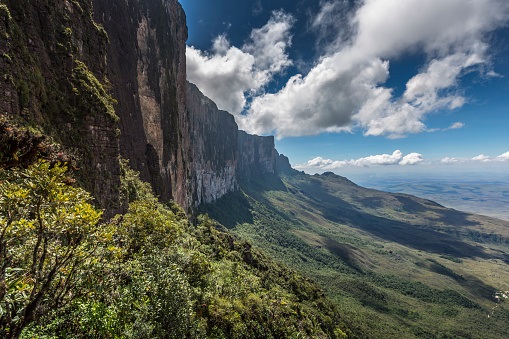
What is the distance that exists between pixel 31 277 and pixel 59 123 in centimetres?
2255

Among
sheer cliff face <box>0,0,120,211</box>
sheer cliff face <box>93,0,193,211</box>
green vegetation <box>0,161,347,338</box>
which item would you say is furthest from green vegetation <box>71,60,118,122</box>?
sheer cliff face <box>93,0,193,211</box>

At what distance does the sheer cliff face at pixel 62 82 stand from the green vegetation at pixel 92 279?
10755 millimetres

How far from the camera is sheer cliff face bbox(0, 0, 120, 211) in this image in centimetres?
2169

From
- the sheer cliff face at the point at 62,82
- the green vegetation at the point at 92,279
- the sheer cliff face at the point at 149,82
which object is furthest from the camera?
the sheer cliff face at the point at 149,82

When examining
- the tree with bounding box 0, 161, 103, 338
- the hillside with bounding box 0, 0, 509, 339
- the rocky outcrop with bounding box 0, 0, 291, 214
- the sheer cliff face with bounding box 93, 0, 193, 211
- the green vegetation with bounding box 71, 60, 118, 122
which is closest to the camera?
the tree with bounding box 0, 161, 103, 338

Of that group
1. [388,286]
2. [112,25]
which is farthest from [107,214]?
[388,286]

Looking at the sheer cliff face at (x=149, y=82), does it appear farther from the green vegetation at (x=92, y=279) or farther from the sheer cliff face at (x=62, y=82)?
the green vegetation at (x=92, y=279)

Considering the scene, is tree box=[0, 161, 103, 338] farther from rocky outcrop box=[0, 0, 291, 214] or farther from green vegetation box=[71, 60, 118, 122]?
green vegetation box=[71, 60, 118, 122]

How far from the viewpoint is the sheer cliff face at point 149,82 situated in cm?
5274

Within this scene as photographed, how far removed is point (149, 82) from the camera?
226 ft

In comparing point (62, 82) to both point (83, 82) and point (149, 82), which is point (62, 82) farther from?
point (149, 82)

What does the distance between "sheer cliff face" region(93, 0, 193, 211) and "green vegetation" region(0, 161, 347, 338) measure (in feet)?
123

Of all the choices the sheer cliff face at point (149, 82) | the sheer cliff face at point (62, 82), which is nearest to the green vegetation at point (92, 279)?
the sheer cliff face at point (62, 82)

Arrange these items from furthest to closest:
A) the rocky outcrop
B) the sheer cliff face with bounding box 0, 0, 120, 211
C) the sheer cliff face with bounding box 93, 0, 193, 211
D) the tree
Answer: the sheer cliff face with bounding box 93, 0, 193, 211
the rocky outcrop
the sheer cliff face with bounding box 0, 0, 120, 211
the tree
